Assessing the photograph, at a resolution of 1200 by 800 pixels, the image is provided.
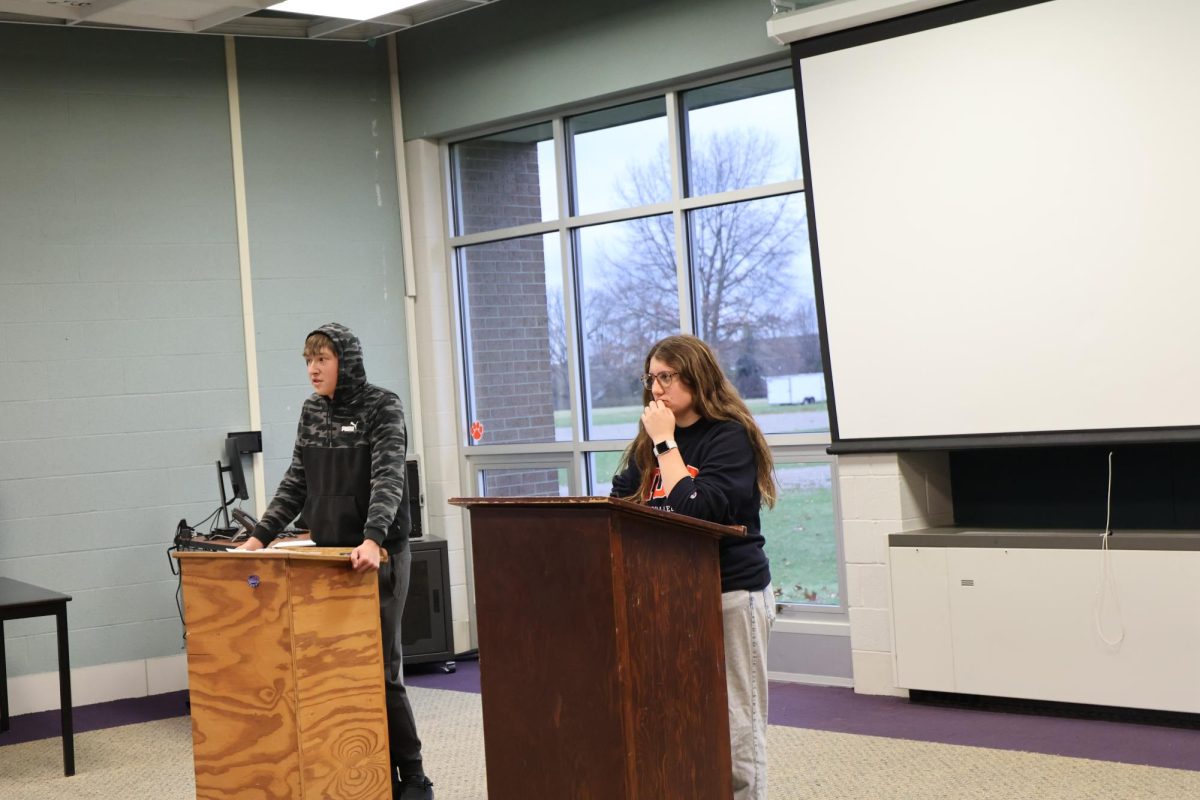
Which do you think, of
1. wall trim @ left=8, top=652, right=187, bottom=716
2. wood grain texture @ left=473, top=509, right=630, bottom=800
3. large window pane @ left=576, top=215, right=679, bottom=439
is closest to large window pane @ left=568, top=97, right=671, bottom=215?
large window pane @ left=576, top=215, right=679, bottom=439

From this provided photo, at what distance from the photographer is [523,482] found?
6941 mm

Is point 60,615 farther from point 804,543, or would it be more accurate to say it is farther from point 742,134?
point 742,134

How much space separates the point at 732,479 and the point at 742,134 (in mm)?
3325

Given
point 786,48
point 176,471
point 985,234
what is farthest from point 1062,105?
point 176,471

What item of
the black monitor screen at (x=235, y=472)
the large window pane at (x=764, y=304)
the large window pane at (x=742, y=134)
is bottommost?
the black monitor screen at (x=235, y=472)

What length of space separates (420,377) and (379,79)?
1.70m

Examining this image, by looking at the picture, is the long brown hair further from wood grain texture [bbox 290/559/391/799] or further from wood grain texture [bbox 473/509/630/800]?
wood grain texture [bbox 290/559/391/799]

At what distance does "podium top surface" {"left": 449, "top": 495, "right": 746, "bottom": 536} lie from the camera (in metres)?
2.55

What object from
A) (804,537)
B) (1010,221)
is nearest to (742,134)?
(1010,221)

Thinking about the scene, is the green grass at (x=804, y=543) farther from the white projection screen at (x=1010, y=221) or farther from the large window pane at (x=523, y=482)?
the large window pane at (x=523, y=482)

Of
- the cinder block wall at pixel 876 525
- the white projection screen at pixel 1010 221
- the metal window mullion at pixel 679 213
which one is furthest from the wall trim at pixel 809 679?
the metal window mullion at pixel 679 213

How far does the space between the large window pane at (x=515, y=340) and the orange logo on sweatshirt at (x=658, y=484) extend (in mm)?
3585

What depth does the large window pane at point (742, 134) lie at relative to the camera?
577cm

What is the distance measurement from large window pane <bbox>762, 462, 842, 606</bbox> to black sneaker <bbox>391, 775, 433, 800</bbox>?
2389 millimetres
